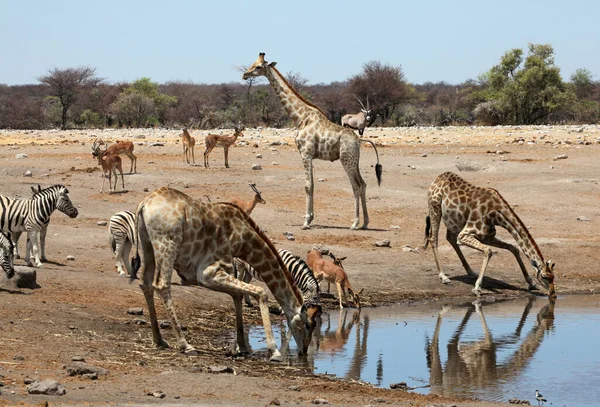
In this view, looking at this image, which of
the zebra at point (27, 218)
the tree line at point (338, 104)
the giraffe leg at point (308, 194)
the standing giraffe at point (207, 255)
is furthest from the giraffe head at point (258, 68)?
the tree line at point (338, 104)

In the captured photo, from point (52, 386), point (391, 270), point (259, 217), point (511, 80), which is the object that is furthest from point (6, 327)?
point (511, 80)

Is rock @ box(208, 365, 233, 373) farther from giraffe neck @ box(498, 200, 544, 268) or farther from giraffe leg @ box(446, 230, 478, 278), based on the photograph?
giraffe leg @ box(446, 230, 478, 278)

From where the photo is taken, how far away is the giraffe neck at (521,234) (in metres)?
15.9

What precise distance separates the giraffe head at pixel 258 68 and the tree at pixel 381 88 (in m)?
36.5

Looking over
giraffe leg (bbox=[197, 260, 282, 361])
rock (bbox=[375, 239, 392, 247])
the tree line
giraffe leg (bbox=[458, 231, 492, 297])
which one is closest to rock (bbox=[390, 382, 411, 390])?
giraffe leg (bbox=[197, 260, 282, 361])

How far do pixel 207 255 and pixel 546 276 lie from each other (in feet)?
22.2

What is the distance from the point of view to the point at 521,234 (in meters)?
16.1

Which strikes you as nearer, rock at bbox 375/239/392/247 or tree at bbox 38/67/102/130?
rock at bbox 375/239/392/247

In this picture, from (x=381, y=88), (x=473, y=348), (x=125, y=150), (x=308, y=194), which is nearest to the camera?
(x=473, y=348)

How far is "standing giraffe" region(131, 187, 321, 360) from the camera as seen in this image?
35.1ft

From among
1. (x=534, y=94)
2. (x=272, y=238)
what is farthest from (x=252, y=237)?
(x=534, y=94)

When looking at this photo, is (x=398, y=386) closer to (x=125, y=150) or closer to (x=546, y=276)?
(x=546, y=276)

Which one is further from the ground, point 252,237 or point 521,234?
point 252,237

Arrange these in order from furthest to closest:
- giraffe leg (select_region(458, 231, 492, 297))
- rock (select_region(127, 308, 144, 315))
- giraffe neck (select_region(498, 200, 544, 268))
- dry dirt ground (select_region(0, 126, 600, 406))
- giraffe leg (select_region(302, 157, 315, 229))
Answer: giraffe leg (select_region(302, 157, 315, 229)) < giraffe leg (select_region(458, 231, 492, 297)) < giraffe neck (select_region(498, 200, 544, 268)) < rock (select_region(127, 308, 144, 315)) < dry dirt ground (select_region(0, 126, 600, 406))
